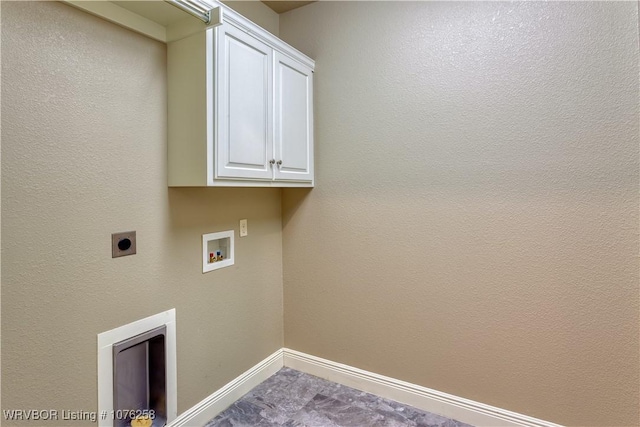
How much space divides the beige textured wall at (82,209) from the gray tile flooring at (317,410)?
0.30 m

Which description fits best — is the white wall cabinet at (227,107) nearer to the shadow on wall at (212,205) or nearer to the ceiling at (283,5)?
the shadow on wall at (212,205)

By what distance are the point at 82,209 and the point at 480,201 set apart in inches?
76.7

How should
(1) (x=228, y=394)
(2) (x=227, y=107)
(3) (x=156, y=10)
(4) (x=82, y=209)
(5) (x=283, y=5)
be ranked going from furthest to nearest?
1. (5) (x=283, y=5)
2. (1) (x=228, y=394)
3. (2) (x=227, y=107)
4. (3) (x=156, y=10)
5. (4) (x=82, y=209)

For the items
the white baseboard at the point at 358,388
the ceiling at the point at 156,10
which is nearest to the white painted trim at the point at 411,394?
the white baseboard at the point at 358,388

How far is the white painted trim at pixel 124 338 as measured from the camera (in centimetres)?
145

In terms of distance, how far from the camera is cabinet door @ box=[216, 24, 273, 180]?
5.27 feet

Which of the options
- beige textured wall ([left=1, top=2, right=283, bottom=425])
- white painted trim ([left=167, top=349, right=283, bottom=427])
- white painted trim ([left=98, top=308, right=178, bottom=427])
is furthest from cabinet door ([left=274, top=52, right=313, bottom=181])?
white painted trim ([left=167, top=349, right=283, bottom=427])

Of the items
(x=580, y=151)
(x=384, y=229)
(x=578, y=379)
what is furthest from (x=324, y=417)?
(x=580, y=151)

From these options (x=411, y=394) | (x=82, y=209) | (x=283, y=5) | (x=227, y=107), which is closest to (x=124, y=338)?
(x=82, y=209)

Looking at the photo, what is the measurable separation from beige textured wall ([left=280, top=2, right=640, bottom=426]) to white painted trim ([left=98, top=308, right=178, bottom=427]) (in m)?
0.99

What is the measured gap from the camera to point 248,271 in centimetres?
222

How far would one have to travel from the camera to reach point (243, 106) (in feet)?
5.67

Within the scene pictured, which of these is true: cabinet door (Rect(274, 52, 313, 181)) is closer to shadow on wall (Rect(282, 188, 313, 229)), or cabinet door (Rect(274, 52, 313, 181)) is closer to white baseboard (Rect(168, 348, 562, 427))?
shadow on wall (Rect(282, 188, 313, 229))

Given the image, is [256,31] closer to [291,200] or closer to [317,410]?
[291,200]
